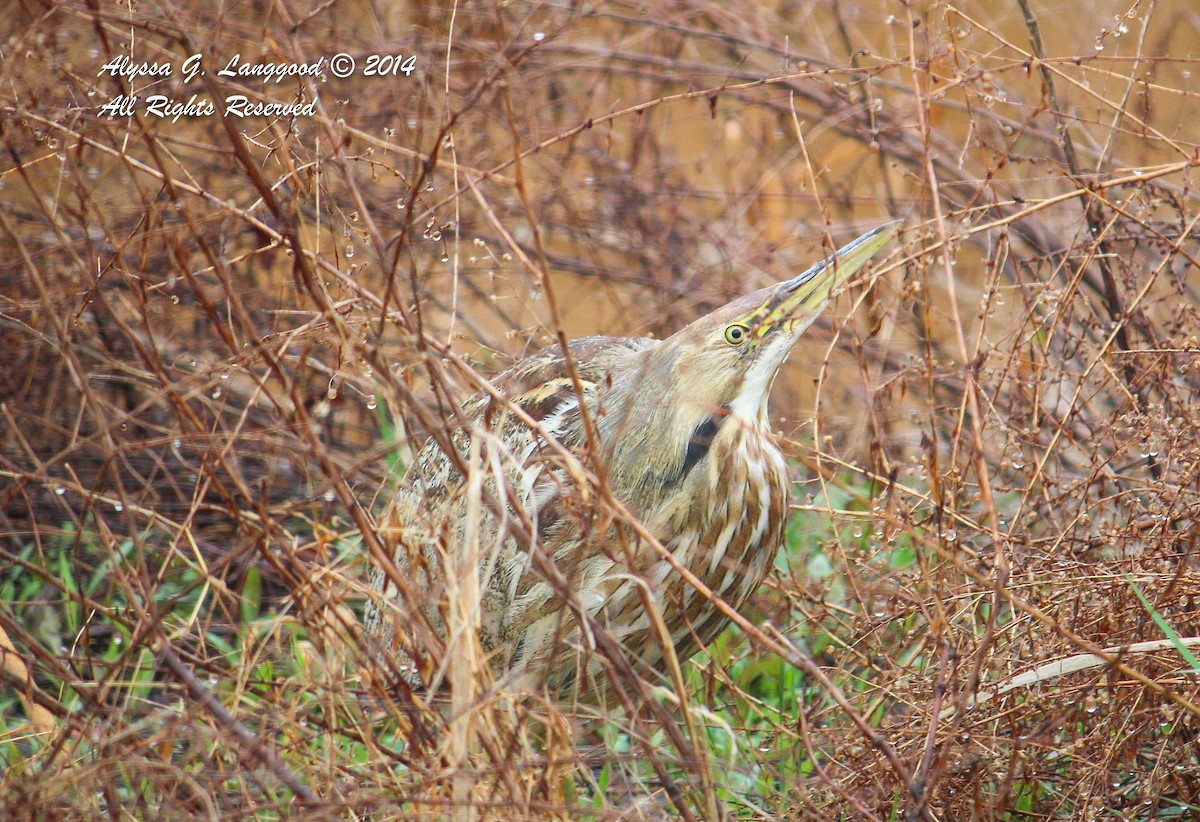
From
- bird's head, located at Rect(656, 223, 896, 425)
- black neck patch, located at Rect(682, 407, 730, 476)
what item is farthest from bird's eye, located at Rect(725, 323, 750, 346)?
black neck patch, located at Rect(682, 407, 730, 476)

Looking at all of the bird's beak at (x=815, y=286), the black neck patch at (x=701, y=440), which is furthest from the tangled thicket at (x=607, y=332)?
the black neck patch at (x=701, y=440)

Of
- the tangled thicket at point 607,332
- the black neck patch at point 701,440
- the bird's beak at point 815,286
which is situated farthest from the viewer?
the black neck patch at point 701,440

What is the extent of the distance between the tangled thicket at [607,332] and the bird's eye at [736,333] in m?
0.15

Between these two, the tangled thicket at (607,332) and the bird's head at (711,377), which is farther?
the bird's head at (711,377)

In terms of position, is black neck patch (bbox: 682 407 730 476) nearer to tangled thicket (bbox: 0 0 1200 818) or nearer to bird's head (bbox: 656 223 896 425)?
bird's head (bbox: 656 223 896 425)

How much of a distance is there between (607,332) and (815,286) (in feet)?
5.94

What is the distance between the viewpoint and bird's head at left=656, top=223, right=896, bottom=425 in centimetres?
193

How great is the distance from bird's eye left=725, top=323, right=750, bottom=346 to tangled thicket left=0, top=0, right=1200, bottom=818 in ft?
0.50

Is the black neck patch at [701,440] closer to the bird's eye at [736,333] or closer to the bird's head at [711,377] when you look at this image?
the bird's head at [711,377]

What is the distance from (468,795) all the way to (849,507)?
1806mm

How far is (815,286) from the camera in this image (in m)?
1.93

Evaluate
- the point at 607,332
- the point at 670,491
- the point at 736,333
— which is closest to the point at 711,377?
the point at 736,333

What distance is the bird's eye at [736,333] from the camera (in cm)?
196

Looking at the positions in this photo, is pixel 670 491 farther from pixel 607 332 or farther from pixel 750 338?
pixel 607 332
